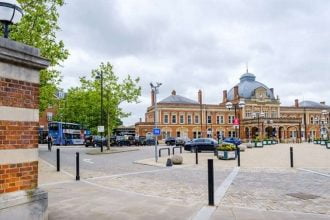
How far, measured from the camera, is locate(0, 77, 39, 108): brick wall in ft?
18.2

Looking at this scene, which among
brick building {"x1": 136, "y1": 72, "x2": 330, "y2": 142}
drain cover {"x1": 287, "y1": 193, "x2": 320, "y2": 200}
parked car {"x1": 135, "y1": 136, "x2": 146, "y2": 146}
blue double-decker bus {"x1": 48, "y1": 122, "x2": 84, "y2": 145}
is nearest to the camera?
drain cover {"x1": 287, "y1": 193, "x2": 320, "y2": 200}

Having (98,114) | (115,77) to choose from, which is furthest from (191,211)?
(98,114)

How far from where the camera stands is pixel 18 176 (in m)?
5.72

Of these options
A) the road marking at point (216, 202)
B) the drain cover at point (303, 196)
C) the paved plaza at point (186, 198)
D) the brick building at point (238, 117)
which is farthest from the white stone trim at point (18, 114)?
the brick building at point (238, 117)

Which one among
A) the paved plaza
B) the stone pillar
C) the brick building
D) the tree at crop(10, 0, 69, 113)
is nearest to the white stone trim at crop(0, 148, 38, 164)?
the stone pillar

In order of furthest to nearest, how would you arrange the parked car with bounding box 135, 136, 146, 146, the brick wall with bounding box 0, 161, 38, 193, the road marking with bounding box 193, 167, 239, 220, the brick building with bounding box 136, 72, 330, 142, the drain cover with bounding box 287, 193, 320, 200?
1. the brick building with bounding box 136, 72, 330, 142
2. the parked car with bounding box 135, 136, 146, 146
3. the drain cover with bounding box 287, 193, 320, 200
4. the road marking with bounding box 193, 167, 239, 220
5. the brick wall with bounding box 0, 161, 38, 193

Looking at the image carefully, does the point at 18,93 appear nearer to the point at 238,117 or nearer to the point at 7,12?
the point at 7,12

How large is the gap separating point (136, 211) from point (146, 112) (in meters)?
83.2

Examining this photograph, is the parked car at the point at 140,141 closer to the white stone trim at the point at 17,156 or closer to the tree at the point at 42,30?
the tree at the point at 42,30

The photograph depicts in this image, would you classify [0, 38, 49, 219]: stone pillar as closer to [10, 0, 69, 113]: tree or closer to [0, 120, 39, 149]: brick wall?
[0, 120, 39, 149]: brick wall

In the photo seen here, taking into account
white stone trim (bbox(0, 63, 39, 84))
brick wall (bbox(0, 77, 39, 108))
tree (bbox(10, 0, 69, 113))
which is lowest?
brick wall (bbox(0, 77, 39, 108))

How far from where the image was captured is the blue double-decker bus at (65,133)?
50.6 meters

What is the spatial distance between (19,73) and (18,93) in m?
0.34

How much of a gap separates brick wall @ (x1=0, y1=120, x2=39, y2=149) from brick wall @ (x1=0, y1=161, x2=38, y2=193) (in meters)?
0.31
